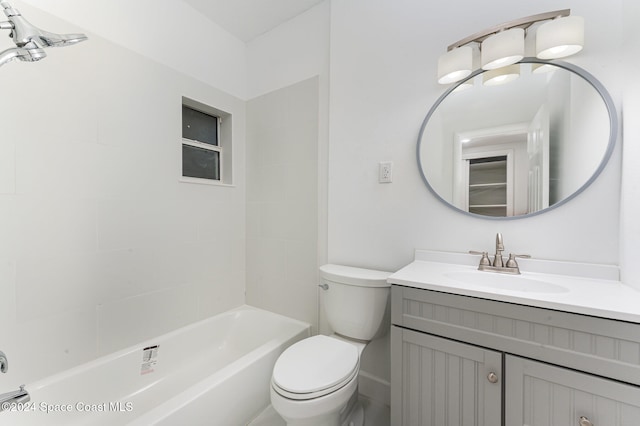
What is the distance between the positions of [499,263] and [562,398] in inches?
21.1

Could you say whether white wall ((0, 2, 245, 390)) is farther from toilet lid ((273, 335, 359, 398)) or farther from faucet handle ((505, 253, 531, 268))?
faucet handle ((505, 253, 531, 268))

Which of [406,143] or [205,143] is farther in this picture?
[205,143]

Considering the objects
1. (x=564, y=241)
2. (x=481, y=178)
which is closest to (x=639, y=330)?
(x=564, y=241)

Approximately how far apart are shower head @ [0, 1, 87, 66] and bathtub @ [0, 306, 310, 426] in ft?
4.46

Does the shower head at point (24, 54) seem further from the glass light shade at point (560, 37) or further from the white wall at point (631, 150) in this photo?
the white wall at point (631, 150)

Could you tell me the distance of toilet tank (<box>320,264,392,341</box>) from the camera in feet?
4.57

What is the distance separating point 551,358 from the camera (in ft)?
2.71

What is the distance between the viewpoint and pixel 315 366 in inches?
47.1

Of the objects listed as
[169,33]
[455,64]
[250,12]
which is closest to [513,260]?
[455,64]

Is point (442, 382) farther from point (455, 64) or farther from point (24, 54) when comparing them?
point (24, 54)

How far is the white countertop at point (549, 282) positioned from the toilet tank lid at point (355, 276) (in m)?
0.19

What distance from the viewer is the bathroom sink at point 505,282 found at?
3.56 ft

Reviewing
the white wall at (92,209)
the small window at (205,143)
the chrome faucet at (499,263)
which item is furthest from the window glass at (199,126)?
the chrome faucet at (499,263)

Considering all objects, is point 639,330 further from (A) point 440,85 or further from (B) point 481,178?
(A) point 440,85
